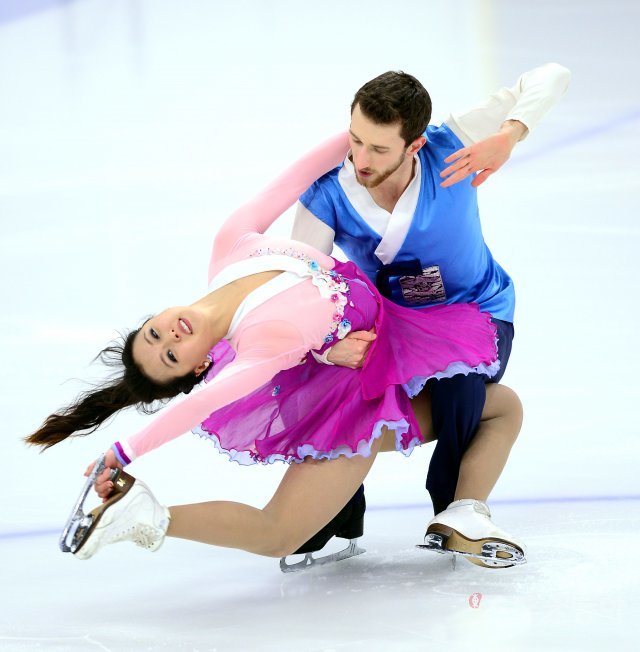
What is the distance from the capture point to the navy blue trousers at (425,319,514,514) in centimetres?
318

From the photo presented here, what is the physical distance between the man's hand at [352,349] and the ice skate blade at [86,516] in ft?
2.28

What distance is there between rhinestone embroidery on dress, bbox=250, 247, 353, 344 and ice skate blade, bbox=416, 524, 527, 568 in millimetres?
577

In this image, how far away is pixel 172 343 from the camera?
283 centimetres

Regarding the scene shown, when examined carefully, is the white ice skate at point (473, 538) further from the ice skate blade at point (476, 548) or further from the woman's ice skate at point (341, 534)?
the woman's ice skate at point (341, 534)

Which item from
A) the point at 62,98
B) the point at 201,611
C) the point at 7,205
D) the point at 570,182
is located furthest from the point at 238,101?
the point at 201,611

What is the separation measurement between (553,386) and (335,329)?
6.11ft

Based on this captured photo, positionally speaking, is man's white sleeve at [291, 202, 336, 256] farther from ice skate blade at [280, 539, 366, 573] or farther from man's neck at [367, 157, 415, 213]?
ice skate blade at [280, 539, 366, 573]

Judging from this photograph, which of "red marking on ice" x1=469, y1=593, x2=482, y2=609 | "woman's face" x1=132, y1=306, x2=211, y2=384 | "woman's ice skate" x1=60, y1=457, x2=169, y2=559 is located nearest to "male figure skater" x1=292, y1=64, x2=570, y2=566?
"red marking on ice" x1=469, y1=593, x2=482, y2=609

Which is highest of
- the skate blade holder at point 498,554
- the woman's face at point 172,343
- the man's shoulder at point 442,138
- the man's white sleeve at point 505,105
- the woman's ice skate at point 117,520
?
the man's white sleeve at point 505,105

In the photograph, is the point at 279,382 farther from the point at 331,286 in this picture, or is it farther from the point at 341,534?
the point at 341,534

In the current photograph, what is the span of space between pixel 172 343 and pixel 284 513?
0.53 m

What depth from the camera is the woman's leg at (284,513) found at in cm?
279

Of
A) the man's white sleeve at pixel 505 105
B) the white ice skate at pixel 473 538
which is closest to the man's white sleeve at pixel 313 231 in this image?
the man's white sleeve at pixel 505 105

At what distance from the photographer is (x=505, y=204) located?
5906 mm
